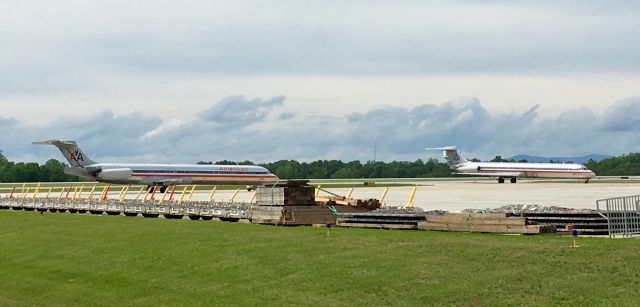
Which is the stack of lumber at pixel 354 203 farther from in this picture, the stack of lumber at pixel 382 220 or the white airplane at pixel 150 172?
the white airplane at pixel 150 172

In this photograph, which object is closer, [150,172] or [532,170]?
[150,172]

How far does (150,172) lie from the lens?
10625cm

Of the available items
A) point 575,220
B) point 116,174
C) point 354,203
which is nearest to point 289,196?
point 354,203

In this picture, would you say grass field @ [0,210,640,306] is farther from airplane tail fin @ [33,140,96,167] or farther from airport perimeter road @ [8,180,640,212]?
airplane tail fin @ [33,140,96,167]

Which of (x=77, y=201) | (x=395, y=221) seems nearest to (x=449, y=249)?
(x=395, y=221)

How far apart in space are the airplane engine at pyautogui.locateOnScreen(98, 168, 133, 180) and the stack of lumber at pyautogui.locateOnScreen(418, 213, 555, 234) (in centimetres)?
7321

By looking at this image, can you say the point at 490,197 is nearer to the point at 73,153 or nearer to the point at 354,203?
the point at 354,203

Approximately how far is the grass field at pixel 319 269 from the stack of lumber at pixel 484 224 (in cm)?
104

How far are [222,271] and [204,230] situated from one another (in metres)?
10.6

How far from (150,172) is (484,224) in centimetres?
7742

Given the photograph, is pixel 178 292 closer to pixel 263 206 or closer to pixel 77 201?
pixel 263 206

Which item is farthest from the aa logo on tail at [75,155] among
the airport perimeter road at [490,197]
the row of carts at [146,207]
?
the row of carts at [146,207]

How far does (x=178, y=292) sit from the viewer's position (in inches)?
1115

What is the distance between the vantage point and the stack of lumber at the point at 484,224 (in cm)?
3255
